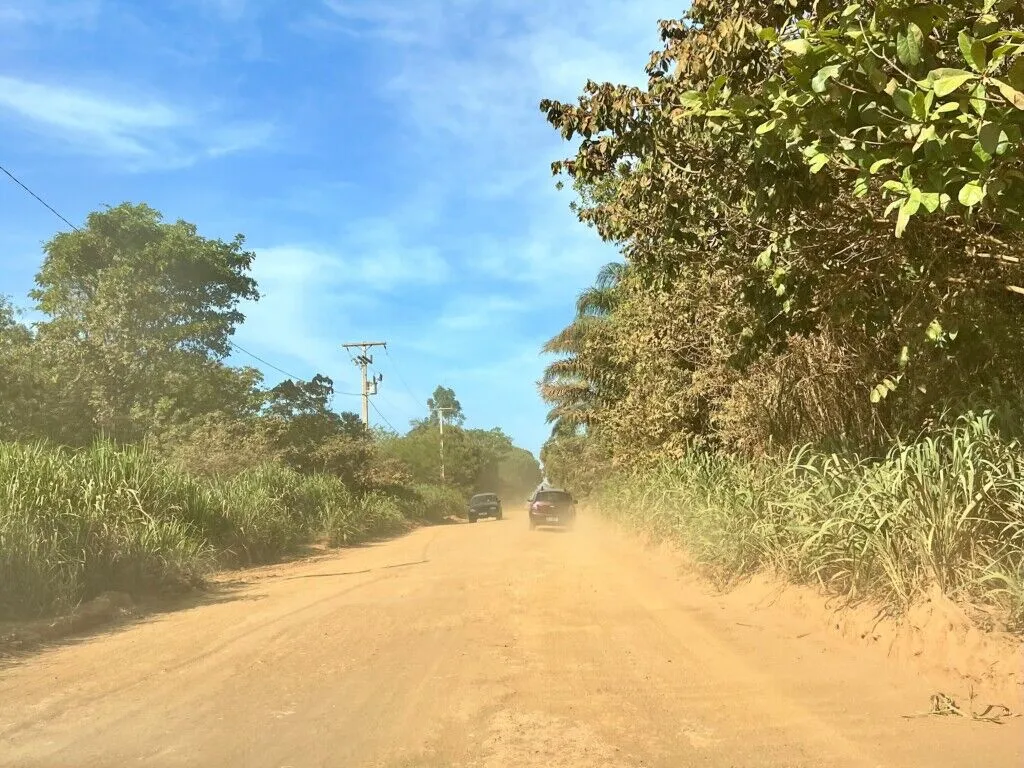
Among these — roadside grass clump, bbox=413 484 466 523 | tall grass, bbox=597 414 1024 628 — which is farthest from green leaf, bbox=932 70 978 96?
roadside grass clump, bbox=413 484 466 523

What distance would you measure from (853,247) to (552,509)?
19.5 m

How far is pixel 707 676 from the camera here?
605cm

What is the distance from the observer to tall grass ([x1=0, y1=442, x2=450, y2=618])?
30.1 ft

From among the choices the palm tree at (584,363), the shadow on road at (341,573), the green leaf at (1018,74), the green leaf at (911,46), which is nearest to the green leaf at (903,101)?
the green leaf at (911,46)

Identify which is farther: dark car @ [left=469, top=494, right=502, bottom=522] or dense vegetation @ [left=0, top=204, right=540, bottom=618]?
dark car @ [left=469, top=494, right=502, bottom=522]

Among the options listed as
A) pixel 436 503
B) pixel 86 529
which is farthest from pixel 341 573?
pixel 436 503

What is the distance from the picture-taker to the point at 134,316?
87.7 feet

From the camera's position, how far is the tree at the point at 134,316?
24.5 metres

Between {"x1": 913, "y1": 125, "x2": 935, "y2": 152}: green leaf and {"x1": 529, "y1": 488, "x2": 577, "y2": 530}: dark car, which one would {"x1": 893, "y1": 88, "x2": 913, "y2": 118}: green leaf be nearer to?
{"x1": 913, "y1": 125, "x2": 935, "y2": 152}: green leaf

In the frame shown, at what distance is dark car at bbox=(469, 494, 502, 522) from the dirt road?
32.1m

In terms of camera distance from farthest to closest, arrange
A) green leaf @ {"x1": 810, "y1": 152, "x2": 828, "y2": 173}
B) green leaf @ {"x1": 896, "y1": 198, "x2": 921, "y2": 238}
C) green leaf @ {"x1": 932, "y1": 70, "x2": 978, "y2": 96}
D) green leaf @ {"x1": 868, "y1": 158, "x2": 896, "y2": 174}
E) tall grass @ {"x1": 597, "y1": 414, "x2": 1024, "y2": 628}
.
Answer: tall grass @ {"x1": 597, "y1": 414, "x2": 1024, "y2": 628}, green leaf @ {"x1": 810, "y1": 152, "x2": 828, "y2": 173}, green leaf @ {"x1": 868, "y1": 158, "x2": 896, "y2": 174}, green leaf @ {"x1": 896, "y1": 198, "x2": 921, "y2": 238}, green leaf @ {"x1": 932, "y1": 70, "x2": 978, "y2": 96}

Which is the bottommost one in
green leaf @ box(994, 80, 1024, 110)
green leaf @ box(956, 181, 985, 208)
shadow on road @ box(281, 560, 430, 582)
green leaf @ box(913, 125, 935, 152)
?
shadow on road @ box(281, 560, 430, 582)

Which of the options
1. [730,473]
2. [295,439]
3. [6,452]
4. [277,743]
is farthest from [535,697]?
[295,439]

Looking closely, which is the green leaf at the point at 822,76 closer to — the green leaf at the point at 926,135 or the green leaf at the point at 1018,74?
the green leaf at the point at 926,135
